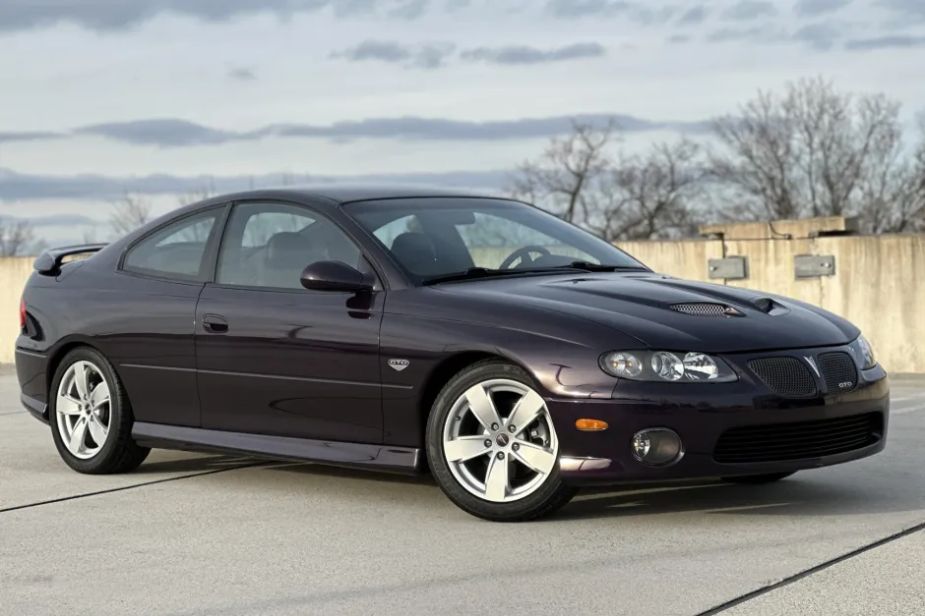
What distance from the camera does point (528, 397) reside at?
6.27 m

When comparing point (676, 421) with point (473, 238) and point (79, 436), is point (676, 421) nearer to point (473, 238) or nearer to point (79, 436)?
point (473, 238)

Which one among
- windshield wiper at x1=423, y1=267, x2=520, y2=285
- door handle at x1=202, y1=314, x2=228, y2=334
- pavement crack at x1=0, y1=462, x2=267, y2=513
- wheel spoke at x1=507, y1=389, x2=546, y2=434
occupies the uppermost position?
windshield wiper at x1=423, y1=267, x2=520, y2=285

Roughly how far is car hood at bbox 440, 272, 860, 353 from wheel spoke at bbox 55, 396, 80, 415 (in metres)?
2.41

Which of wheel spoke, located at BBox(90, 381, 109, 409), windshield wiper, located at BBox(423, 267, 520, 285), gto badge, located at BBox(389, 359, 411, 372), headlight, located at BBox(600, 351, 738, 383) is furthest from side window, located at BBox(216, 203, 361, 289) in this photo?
headlight, located at BBox(600, 351, 738, 383)

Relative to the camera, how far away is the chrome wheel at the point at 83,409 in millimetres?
8016

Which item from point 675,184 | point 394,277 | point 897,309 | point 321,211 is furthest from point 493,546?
point 675,184

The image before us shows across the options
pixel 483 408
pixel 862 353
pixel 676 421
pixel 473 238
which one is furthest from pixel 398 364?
pixel 862 353

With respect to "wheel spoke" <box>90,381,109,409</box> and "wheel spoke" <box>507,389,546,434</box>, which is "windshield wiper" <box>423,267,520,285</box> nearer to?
"wheel spoke" <box>507,389,546,434</box>

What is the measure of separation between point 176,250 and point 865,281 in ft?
29.5

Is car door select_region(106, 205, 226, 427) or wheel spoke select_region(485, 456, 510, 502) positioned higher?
car door select_region(106, 205, 226, 427)

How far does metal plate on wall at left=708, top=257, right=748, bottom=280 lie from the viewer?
1609 centimetres

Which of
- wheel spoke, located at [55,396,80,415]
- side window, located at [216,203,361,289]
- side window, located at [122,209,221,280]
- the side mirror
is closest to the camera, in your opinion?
the side mirror

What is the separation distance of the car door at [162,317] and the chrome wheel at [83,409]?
0.23 meters

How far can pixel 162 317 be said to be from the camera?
762 centimetres
